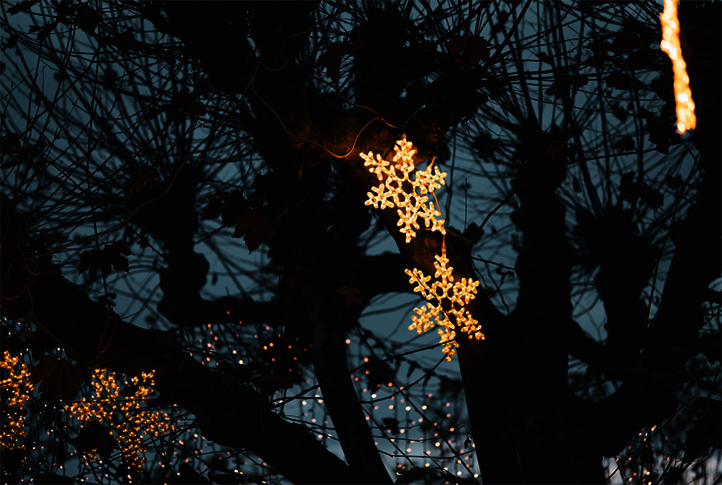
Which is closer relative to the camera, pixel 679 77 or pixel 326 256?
pixel 679 77

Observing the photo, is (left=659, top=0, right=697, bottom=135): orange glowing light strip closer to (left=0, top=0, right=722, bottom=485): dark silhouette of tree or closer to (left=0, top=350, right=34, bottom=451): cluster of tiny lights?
(left=0, top=0, right=722, bottom=485): dark silhouette of tree

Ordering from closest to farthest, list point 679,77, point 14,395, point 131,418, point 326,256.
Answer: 1. point 679,77
2. point 131,418
3. point 14,395
4. point 326,256

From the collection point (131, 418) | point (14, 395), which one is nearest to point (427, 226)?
point (131, 418)

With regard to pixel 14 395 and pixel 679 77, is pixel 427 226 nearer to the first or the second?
pixel 679 77

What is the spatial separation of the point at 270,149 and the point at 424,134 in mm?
1522

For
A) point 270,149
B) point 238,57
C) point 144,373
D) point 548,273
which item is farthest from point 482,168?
point 144,373

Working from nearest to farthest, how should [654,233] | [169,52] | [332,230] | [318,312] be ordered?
[169,52]
[318,312]
[654,233]
[332,230]

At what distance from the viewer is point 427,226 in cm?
195

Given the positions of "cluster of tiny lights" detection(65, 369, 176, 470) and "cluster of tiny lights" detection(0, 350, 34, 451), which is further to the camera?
"cluster of tiny lights" detection(0, 350, 34, 451)

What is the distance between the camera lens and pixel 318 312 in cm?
304

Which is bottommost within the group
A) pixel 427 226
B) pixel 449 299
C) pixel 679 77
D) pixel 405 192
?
pixel 679 77

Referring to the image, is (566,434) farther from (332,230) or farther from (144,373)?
(332,230)

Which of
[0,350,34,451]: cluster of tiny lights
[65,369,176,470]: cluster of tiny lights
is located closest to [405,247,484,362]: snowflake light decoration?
[65,369,176,470]: cluster of tiny lights

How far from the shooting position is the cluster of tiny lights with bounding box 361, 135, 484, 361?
1.93m
